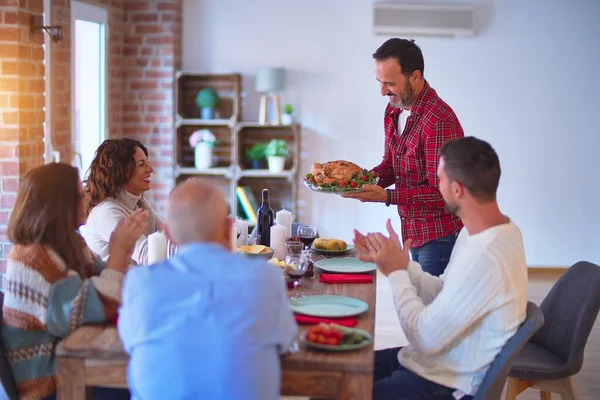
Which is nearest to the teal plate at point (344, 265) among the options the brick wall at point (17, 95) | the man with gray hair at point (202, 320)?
the man with gray hair at point (202, 320)

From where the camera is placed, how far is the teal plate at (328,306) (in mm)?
2482

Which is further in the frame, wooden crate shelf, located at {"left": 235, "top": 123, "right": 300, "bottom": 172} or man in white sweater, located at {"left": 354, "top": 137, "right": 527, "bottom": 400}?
wooden crate shelf, located at {"left": 235, "top": 123, "right": 300, "bottom": 172}

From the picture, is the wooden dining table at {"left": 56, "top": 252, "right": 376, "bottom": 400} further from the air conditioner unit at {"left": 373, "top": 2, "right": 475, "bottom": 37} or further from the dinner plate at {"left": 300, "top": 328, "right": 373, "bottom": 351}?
the air conditioner unit at {"left": 373, "top": 2, "right": 475, "bottom": 37}

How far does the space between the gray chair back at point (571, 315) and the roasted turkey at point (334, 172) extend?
1.00 meters

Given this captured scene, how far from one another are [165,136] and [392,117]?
2870 millimetres

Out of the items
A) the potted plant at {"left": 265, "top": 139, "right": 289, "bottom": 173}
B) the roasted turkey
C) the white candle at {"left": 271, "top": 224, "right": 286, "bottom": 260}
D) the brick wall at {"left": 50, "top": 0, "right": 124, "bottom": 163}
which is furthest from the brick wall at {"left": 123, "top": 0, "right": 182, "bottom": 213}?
the white candle at {"left": 271, "top": 224, "right": 286, "bottom": 260}

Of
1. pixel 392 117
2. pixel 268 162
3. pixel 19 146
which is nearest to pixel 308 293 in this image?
pixel 392 117

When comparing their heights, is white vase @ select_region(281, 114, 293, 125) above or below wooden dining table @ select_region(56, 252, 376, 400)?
above

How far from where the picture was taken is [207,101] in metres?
6.23

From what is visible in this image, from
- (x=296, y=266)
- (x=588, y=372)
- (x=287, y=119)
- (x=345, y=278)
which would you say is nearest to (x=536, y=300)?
(x=588, y=372)

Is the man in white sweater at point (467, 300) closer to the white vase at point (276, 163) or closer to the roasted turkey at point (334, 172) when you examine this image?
the roasted turkey at point (334, 172)

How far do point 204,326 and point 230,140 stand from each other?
4.76 m

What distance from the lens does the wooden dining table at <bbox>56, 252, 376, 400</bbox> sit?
2.09 metres

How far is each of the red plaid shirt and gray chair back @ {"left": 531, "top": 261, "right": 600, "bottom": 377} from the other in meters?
0.56
